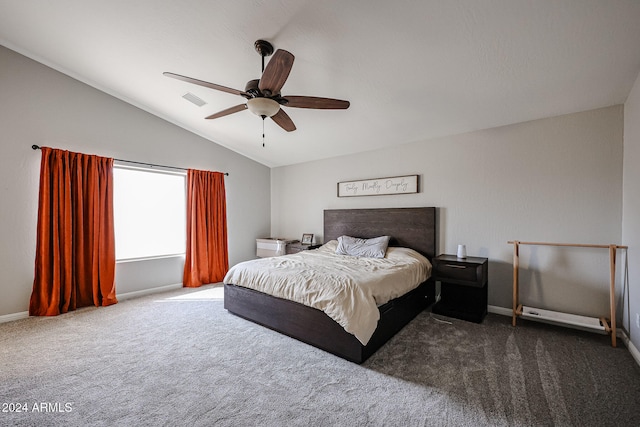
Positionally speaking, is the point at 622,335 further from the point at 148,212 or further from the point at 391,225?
the point at 148,212

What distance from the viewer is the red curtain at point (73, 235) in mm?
3170

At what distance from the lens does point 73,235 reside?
341cm

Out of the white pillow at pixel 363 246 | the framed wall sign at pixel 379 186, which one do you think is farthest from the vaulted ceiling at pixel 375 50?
the white pillow at pixel 363 246

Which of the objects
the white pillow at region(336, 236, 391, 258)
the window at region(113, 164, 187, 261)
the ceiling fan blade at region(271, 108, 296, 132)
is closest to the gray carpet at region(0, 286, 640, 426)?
the white pillow at region(336, 236, 391, 258)

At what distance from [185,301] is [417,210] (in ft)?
11.6

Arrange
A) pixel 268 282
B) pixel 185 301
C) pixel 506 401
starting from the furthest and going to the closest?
pixel 185 301
pixel 268 282
pixel 506 401

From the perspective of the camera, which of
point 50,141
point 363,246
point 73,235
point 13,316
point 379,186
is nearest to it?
point 13,316

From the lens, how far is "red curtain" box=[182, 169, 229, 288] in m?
4.52

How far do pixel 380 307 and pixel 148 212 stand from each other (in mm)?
3804

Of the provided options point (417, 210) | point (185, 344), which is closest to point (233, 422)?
point (185, 344)

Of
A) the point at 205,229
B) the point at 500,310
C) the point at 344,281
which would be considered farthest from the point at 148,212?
the point at 500,310

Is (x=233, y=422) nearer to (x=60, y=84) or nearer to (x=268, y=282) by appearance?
(x=268, y=282)

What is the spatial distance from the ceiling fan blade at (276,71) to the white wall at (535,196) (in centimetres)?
260

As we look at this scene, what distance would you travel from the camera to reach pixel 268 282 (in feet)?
9.14
